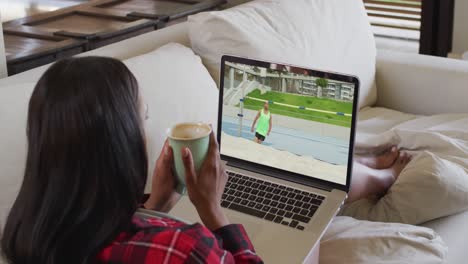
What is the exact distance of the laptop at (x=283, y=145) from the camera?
141cm

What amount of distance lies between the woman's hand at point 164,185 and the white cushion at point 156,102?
0.24 m

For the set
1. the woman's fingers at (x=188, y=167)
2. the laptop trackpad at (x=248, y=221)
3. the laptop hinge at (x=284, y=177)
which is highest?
the woman's fingers at (x=188, y=167)

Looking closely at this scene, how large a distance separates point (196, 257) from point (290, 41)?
1277mm

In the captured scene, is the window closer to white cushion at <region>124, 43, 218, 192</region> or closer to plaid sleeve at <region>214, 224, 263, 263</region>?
white cushion at <region>124, 43, 218, 192</region>

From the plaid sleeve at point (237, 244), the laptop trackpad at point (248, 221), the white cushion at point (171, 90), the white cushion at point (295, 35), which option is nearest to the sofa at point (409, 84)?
the white cushion at point (295, 35)

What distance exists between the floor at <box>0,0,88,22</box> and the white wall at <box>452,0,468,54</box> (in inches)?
77.9

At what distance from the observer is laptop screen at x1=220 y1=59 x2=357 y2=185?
1.46m

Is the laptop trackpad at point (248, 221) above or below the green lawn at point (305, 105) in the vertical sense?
below

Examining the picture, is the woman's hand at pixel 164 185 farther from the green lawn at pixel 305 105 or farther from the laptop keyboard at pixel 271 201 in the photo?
the green lawn at pixel 305 105

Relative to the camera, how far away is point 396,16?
346 centimetres

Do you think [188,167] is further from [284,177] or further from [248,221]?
[284,177]

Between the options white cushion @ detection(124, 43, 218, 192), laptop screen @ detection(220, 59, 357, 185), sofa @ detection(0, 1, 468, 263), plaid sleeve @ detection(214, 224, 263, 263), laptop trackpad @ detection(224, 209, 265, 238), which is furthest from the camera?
sofa @ detection(0, 1, 468, 263)

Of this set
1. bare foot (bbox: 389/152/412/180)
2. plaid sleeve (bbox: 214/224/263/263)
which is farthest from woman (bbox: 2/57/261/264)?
bare foot (bbox: 389/152/412/180)

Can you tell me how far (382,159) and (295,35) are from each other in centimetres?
49
